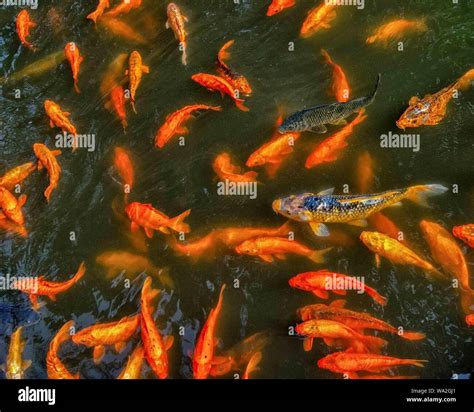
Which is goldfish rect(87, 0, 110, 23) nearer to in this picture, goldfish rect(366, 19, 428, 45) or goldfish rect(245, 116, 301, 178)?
goldfish rect(245, 116, 301, 178)

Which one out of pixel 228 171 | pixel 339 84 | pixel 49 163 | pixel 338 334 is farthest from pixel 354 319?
pixel 49 163

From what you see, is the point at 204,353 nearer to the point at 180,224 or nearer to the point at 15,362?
the point at 180,224

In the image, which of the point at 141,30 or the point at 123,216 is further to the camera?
the point at 141,30

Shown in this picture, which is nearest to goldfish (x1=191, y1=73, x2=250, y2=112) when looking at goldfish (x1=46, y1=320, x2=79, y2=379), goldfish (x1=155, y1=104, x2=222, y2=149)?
goldfish (x1=155, y1=104, x2=222, y2=149)

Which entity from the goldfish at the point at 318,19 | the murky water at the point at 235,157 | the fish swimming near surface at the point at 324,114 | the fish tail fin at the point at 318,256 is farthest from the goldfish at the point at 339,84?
the fish tail fin at the point at 318,256

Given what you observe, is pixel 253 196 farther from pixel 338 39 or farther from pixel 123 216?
pixel 338 39
